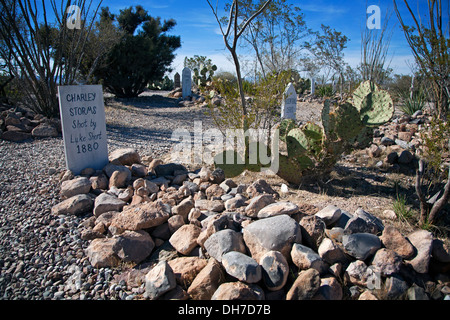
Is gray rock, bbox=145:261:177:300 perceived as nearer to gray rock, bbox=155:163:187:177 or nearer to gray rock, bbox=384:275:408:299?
gray rock, bbox=384:275:408:299

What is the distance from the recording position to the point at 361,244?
218 centimetres

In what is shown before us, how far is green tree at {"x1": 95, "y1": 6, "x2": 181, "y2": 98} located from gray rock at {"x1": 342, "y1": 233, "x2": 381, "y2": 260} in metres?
12.9

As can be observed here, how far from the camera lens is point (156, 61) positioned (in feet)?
52.0

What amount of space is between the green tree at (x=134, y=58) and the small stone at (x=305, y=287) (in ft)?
42.8

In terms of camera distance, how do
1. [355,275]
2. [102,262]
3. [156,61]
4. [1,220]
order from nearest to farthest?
[355,275] < [102,262] < [1,220] < [156,61]

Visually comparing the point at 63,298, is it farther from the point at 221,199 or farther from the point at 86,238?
the point at 221,199

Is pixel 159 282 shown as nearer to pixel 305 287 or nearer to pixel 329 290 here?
pixel 305 287

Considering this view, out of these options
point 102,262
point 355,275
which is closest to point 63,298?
point 102,262

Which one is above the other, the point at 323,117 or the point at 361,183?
the point at 323,117

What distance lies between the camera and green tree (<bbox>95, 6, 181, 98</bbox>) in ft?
46.7

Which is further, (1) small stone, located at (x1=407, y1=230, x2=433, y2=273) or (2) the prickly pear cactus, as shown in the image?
(2) the prickly pear cactus

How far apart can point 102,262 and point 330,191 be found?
2.64m

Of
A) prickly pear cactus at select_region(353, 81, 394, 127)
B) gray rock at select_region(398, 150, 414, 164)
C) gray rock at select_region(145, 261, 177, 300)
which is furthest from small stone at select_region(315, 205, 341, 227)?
gray rock at select_region(398, 150, 414, 164)

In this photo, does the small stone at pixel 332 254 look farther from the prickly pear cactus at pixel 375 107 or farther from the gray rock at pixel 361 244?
the prickly pear cactus at pixel 375 107
